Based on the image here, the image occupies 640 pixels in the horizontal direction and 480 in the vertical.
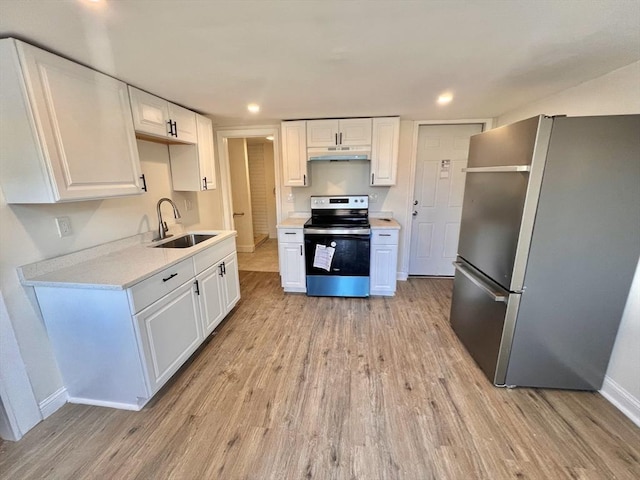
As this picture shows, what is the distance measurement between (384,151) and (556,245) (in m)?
2.04

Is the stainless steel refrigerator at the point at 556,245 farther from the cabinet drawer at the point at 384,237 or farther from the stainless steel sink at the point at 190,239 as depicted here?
the stainless steel sink at the point at 190,239

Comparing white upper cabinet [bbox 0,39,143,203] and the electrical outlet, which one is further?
the electrical outlet

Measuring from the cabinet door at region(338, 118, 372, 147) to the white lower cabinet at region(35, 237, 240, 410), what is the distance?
88.1 inches

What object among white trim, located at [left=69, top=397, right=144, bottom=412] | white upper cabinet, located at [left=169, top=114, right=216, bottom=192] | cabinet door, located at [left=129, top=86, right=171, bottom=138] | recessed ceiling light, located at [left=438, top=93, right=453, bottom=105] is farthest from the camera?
white upper cabinet, located at [left=169, top=114, right=216, bottom=192]

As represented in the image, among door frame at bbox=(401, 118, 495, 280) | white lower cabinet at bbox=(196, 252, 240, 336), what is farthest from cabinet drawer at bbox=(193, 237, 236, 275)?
door frame at bbox=(401, 118, 495, 280)

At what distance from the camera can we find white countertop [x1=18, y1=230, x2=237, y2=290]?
1.51 meters

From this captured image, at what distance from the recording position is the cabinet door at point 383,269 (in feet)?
10.2

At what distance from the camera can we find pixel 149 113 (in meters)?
2.15

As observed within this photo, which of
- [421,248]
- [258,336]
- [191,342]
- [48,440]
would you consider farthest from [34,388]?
[421,248]

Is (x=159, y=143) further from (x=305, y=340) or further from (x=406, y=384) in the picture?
(x=406, y=384)

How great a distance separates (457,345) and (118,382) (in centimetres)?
254

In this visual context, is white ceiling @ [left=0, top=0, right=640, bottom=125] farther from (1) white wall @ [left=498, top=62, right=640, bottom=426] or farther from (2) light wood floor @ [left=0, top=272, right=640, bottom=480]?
(2) light wood floor @ [left=0, top=272, right=640, bottom=480]

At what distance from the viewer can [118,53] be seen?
1508 millimetres

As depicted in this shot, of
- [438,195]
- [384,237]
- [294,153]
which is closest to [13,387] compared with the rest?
[294,153]
